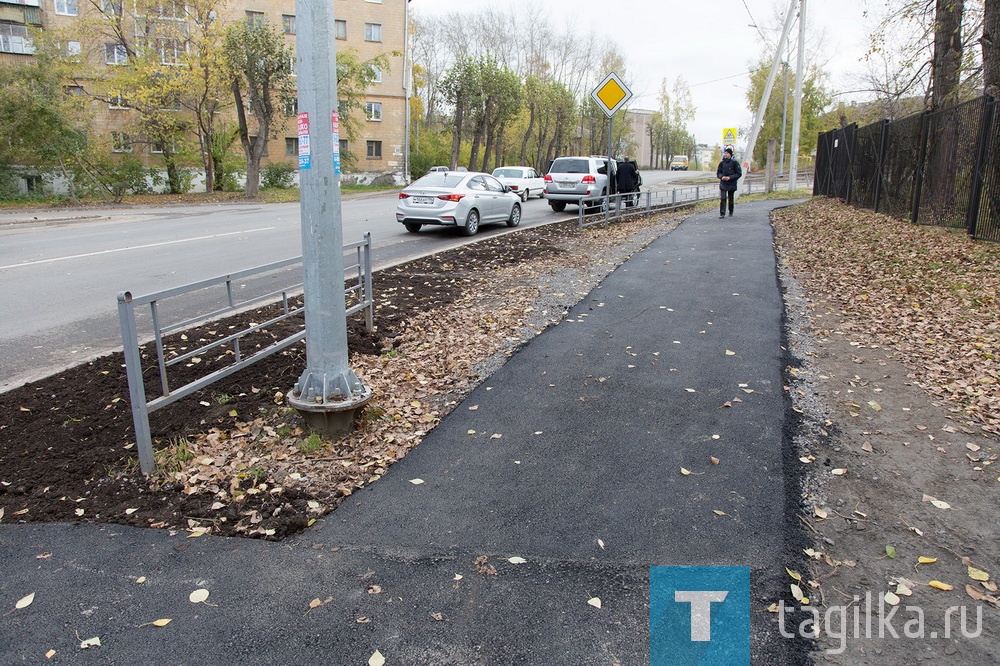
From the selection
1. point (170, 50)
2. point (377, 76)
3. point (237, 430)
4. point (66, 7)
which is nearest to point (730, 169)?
point (237, 430)

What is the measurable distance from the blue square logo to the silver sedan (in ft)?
43.9

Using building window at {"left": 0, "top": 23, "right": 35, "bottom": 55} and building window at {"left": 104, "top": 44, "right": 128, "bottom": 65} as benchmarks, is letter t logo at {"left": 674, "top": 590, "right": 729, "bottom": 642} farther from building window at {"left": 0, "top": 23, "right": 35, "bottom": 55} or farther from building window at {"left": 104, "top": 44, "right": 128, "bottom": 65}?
building window at {"left": 0, "top": 23, "right": 35, "bottom": 55}

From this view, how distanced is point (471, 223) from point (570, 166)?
6640 mm

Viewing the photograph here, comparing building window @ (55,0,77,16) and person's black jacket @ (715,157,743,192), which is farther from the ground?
building window @ (55,0,77,16)

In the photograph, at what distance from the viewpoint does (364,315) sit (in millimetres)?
7371

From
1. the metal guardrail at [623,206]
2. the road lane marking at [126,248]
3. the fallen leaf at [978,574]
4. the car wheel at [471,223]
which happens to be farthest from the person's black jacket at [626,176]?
the fallen leaf at [978,574]

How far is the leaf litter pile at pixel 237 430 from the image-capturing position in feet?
12.7

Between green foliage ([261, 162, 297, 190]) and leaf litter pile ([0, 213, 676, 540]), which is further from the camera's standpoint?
green foliage ([261, 162, 297, 190])

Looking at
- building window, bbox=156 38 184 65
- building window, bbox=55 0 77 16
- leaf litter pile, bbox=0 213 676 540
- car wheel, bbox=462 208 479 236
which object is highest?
building window, bbox=55 0 77 16

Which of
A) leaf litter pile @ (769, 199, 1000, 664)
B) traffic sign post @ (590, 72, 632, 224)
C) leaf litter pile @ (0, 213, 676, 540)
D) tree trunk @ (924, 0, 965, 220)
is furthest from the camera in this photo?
traffic sign post @ (590, 72, 632, 224)

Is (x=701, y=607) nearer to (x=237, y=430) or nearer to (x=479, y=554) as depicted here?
(x=479, y=554)

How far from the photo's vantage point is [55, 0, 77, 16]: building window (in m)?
42.6

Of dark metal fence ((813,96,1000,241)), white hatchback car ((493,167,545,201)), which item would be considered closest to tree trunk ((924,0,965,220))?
dark metal fence ((813,96,1000,241))

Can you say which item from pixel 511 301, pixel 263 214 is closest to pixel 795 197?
pixel 263 214
